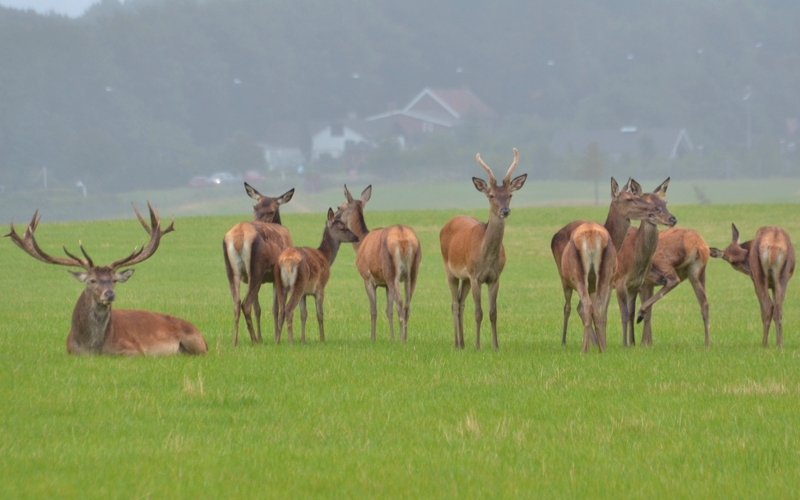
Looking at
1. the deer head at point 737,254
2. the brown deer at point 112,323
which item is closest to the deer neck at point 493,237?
the brown deer at point 112,323

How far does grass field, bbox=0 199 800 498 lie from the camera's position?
7.37m

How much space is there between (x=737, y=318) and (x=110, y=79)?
109777 mm

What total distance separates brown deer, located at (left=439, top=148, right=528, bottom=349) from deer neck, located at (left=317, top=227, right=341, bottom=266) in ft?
5.91

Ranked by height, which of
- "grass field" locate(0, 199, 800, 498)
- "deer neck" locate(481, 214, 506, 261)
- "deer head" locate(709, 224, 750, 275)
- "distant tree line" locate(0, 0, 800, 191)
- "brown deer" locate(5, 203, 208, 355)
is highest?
"distant tree line" locate(0, 0, 800, 191)

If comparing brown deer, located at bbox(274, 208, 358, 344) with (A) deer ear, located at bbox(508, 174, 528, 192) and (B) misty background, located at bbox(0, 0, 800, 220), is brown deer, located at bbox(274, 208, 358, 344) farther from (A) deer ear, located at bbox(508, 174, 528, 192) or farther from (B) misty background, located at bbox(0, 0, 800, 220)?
(B) misty background, located at bbox(0, 0, 800, 220)

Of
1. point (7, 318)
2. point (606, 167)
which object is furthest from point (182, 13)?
point (7, 318)

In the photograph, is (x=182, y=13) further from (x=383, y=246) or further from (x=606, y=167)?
(x=383, y=246)

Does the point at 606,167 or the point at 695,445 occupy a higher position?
the point at 606,167

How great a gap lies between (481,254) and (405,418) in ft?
16.6

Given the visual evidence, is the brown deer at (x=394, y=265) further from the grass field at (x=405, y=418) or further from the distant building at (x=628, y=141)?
the distant building at (x=628, y=141)

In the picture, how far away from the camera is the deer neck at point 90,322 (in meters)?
12.0

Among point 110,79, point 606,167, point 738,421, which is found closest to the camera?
point 738,421

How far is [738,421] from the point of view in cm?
919

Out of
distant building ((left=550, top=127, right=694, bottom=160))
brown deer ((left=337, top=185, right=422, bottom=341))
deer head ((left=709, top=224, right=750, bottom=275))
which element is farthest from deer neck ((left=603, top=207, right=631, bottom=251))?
distant building ((left=550, top=127, right=694, bottom=160))
